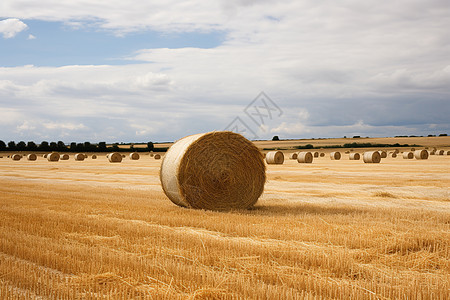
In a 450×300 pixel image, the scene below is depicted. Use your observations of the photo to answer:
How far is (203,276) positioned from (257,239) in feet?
7.12

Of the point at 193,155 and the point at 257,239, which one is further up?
the point at 193,155

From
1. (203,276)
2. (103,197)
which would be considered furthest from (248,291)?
(103,197)

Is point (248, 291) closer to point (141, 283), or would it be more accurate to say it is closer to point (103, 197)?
point (141, 283)

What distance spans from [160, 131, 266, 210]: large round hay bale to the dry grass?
53cm

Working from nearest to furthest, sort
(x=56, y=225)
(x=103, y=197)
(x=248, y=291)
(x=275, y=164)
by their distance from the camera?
1. (x=248, y=291)
2. (x=56, y=225)
3. (x=103, y=197)
4. (x=275, y=164)

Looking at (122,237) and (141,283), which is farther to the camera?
(122,237)

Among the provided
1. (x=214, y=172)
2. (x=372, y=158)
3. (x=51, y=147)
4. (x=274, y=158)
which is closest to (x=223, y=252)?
(x=214, y=172)

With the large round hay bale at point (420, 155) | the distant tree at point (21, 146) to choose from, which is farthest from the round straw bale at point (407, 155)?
the distant tree at point (21, 146)

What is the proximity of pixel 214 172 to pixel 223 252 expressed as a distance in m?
4.98

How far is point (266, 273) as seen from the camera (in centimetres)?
493

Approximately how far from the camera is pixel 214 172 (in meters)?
10.8

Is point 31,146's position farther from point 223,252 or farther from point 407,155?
point 223,252

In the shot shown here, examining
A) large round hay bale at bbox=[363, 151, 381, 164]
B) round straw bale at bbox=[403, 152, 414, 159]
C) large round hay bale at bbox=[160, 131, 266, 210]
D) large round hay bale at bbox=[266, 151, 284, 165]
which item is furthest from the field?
round straw bale at bbox=[403, 152, 414, 159]

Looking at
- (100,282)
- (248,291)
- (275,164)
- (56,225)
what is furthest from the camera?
(275,164)
